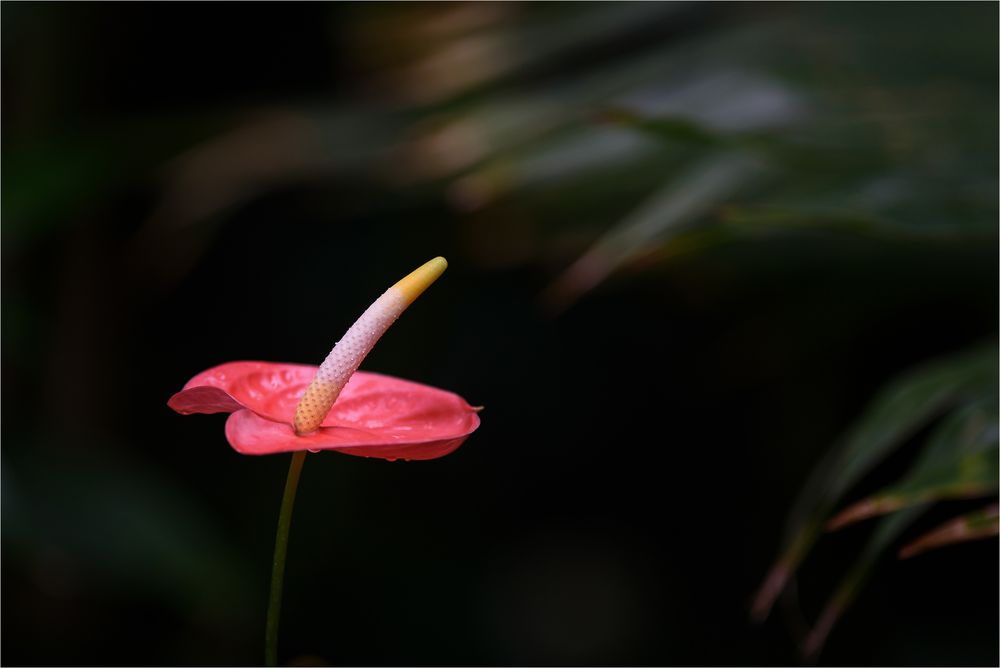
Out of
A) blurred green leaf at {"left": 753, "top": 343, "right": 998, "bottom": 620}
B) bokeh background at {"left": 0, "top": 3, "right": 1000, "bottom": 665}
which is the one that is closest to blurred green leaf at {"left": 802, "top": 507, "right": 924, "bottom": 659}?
blurred green leaf at {"left": 753, "top": 343, "right": 998, "bottom": 620}

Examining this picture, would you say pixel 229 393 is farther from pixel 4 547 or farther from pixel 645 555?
pixel 645 555

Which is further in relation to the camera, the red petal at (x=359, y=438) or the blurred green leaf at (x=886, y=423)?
the blurred green leaf at (x=886, y=423)

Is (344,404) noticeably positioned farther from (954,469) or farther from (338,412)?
(954,469)

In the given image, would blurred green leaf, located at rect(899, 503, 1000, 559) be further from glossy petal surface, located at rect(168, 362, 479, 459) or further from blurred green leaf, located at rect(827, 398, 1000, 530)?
glossy petal surface, located at rect(168, 362, 479, 459)

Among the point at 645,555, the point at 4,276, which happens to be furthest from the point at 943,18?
the point at 4,276

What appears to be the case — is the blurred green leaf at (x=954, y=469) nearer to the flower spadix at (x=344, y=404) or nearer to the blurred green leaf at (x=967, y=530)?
the blurred green leaf at (x=967, y=530)

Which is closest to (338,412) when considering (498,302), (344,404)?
(344,404)

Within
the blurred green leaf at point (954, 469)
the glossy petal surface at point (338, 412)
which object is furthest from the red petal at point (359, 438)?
the blurred green leaf at point (954, 469)
